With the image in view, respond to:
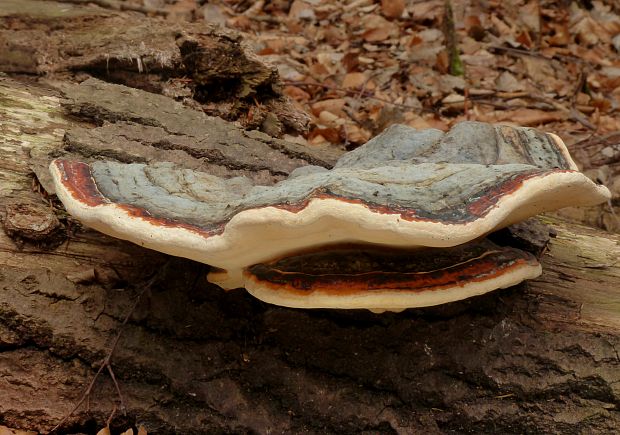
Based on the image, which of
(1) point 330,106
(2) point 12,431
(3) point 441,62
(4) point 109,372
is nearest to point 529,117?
(3) point 441,62

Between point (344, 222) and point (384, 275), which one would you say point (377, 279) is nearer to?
point (384, 275)

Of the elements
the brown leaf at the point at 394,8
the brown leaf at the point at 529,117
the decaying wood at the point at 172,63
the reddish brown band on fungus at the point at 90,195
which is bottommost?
the brown leaf at the point at 529,117

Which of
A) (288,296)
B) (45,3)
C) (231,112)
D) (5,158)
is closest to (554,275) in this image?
(288,296)

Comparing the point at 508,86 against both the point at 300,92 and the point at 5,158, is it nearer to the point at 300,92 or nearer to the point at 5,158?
the point at 300,92

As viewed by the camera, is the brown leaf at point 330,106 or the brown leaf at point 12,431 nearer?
the brown leaf at point 12,431

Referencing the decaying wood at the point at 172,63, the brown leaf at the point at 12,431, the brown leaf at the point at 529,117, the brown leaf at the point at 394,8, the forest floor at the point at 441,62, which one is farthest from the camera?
the brown leaf at the point at 394,8

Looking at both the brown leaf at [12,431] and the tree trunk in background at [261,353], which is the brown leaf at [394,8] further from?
the brown leaf at [12,431]

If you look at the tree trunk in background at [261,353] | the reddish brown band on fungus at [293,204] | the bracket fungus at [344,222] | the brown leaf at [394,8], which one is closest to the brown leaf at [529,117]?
the brown leaf at [394,8]
